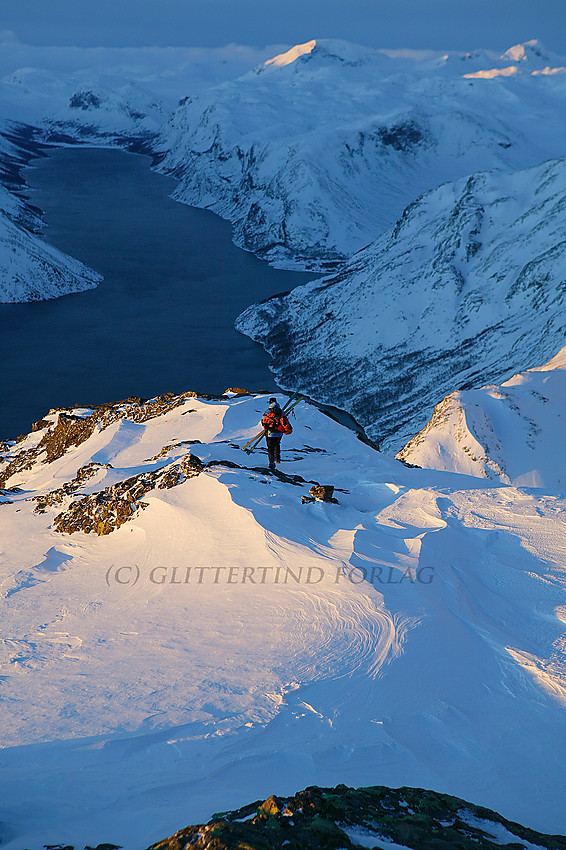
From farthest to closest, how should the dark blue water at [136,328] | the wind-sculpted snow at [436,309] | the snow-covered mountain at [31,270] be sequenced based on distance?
the snow-covered mountain at [31,270] < the dark blue water at [136,328] < the wind-sculpted snow at [436,309]

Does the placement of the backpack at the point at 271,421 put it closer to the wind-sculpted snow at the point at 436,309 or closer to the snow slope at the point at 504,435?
the snow slope at the point at 504,435

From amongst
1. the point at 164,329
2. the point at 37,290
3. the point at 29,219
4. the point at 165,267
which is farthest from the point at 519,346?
the point at 29,219

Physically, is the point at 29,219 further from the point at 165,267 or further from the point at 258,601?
the point at 258,601

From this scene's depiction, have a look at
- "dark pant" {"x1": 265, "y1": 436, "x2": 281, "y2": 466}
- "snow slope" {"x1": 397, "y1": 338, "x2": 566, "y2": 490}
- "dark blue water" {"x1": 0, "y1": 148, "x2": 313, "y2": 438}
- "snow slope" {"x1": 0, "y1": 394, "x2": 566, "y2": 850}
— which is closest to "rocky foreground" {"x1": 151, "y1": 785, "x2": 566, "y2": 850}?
"snow slope" {"x1": 0, "y1": 394, "x2": 566, "y2": 850}

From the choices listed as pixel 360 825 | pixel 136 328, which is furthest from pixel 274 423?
pixel 136 328

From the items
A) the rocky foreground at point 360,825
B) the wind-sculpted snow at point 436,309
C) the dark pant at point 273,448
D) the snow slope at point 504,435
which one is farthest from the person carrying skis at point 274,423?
the wind-sculpted snow at point 436,309
